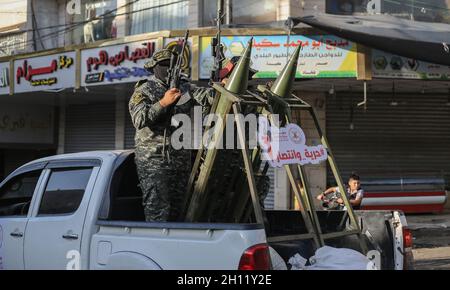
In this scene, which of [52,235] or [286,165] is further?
[52,235]

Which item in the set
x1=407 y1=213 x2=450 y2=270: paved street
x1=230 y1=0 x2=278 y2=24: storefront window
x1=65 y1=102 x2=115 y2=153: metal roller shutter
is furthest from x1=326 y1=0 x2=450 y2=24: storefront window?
x1=65 y1=102 x2=115 y2=153: metal roller shutter

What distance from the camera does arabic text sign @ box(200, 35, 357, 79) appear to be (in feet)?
34.8

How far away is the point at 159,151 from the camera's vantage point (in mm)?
3816

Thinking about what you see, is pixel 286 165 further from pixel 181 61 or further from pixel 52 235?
pixel 52 235

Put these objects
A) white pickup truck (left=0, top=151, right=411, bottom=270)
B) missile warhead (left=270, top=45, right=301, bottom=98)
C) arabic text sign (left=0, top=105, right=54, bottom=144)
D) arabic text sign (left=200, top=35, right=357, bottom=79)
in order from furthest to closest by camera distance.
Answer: arabic text sign (left=0, top=105, right=54, bottom=144), arabic text sign (left=200, top=35, right=357, bottom=79), missile warhead (left=270, top=45, right=301, bottom=98), white pickup truck (left=0, top=151, right=411, bottom=270)

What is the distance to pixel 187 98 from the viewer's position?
407cm

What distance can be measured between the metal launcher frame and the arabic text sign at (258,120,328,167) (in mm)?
98

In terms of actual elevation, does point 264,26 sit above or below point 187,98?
above

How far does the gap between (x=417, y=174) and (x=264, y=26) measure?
5486mm

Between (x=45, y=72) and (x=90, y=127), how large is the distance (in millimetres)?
3150

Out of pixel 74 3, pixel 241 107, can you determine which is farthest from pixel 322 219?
pixel 74 3

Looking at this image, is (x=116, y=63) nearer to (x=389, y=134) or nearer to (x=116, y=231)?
(x=389, y=134)

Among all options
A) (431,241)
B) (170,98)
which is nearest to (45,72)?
(431,241)

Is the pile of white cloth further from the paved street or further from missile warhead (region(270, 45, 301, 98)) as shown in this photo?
the paved street
